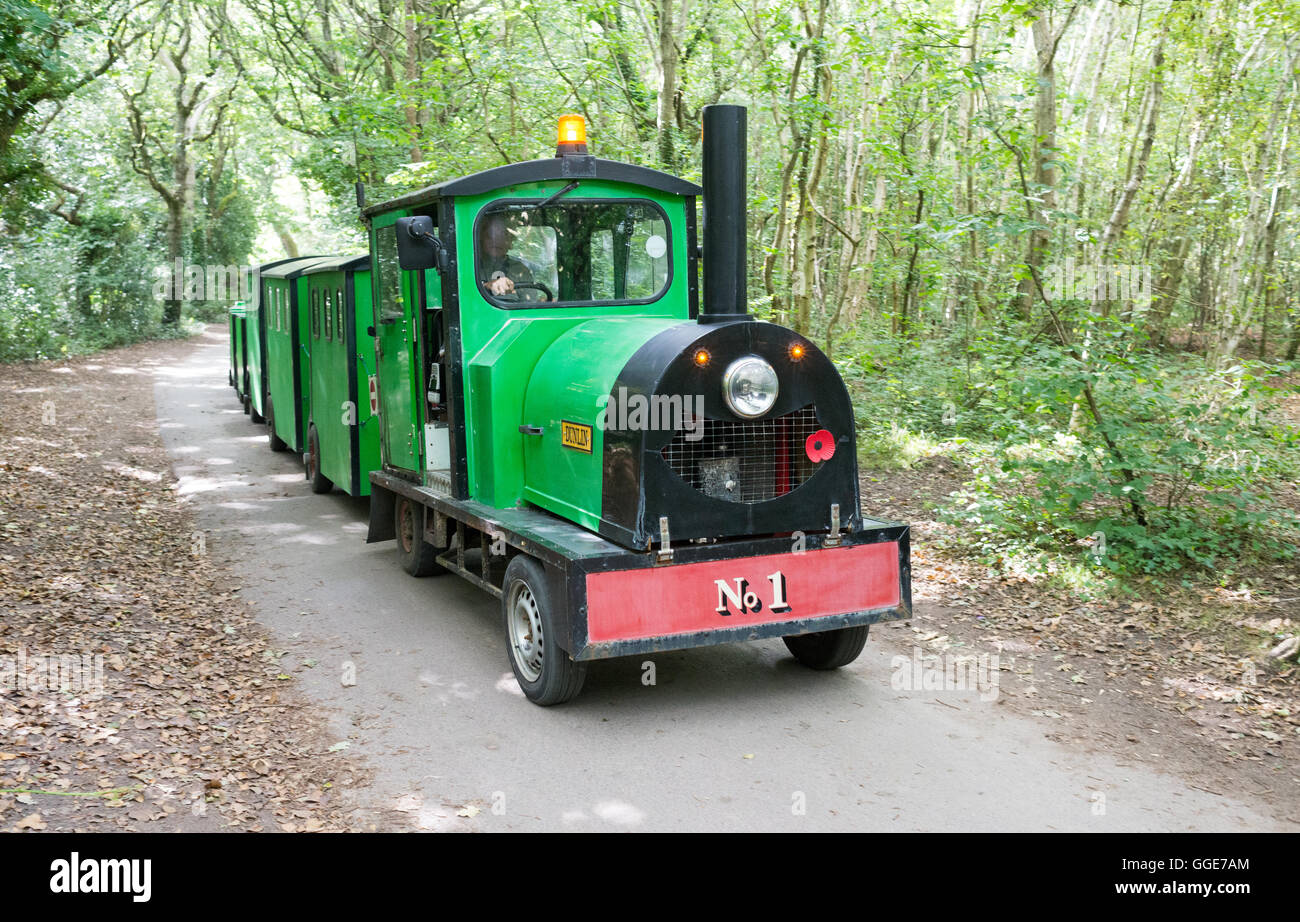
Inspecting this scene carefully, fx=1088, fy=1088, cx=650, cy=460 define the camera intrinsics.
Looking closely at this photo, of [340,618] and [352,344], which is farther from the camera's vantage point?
[352,344]

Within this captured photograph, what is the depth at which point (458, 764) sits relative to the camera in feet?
15.9

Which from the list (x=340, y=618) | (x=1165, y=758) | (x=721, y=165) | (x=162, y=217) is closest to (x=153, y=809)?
(x=340, y=618)

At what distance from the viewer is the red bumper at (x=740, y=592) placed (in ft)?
16.6

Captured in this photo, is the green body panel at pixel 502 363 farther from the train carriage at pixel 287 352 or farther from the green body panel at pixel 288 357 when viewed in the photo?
the green body panel at pixel 288 357

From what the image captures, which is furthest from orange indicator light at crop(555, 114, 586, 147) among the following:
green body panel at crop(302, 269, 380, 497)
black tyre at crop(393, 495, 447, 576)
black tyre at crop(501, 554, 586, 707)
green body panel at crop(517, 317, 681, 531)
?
green body panel at crop(302, 269, 380, 497)

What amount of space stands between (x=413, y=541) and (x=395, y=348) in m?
1.43

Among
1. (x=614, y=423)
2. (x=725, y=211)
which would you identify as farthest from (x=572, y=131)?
(x=614, y=423)

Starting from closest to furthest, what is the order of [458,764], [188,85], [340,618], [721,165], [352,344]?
[458,764]
[721,165]
[340,618]
[352,344]
[188,85]

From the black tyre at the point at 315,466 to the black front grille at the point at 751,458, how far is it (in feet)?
21.7

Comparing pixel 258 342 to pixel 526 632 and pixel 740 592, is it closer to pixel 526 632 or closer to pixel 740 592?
pixel 526 632

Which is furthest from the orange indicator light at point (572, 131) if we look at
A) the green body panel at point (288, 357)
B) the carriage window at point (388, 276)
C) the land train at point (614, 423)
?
the green body panel at point (288, 357)

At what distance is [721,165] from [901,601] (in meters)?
2.40

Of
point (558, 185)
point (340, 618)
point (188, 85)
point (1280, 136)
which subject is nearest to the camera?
point (558, 185)

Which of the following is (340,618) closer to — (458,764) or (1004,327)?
(458,764)
